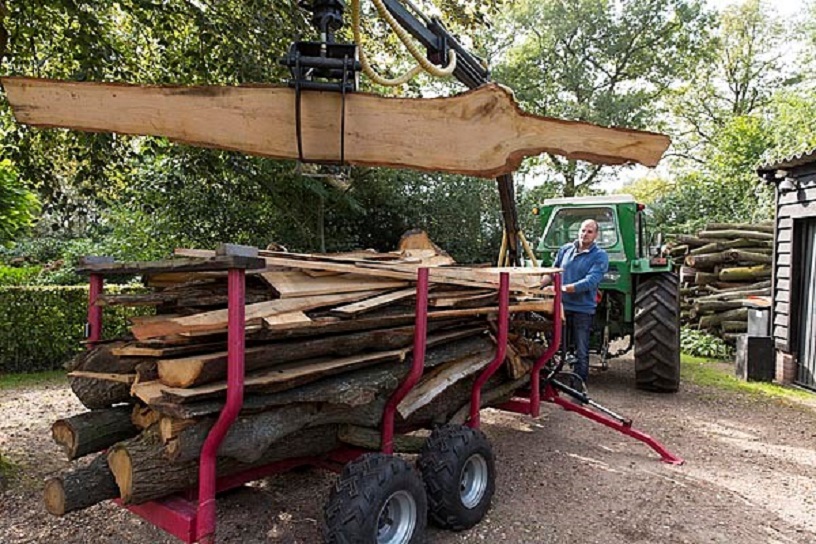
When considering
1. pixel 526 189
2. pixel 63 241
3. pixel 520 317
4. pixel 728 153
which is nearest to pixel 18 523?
pixel 520 317

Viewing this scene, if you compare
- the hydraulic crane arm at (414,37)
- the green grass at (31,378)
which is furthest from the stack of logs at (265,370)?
the green grass at (31,378)

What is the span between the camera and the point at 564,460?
16.1 feet

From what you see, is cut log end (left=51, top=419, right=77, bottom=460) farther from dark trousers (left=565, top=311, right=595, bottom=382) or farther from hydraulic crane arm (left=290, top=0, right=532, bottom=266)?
dark trousers (left=565, top=311, right=595, bottom=382)

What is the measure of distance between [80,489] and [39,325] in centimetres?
674

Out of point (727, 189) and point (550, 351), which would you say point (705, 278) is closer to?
point (727, 189)

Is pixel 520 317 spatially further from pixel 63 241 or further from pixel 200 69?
pixel 63 241

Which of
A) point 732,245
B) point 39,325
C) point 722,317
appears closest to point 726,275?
point 732,245

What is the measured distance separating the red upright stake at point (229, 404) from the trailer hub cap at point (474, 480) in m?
1.63

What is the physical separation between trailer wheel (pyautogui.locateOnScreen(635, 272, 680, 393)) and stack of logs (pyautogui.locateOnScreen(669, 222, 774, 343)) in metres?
4.52

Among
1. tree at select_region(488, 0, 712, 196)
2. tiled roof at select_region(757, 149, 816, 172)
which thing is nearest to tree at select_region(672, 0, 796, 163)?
tree at select_region(488, 0, 712, 196)

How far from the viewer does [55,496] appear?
2.51 metres

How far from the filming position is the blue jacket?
555cm

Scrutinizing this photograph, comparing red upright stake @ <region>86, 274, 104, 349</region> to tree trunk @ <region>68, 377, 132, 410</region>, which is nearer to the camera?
tree trunk @ <region>68, 377, 132, 410</region>

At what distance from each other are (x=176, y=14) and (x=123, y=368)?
13.6 feet
